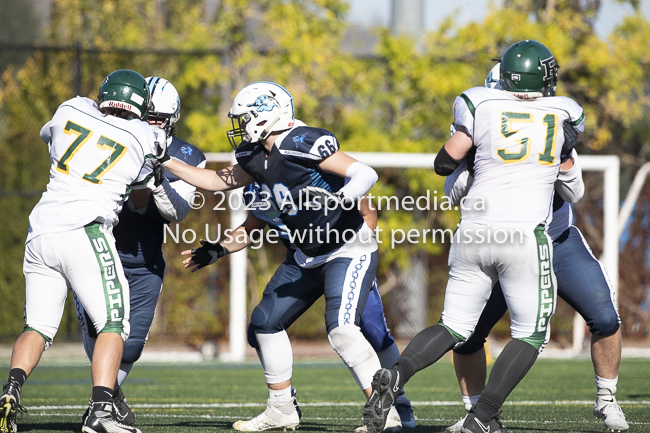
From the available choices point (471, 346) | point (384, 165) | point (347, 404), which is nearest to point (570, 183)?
point (471, 346)

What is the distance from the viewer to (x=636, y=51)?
11.3 m

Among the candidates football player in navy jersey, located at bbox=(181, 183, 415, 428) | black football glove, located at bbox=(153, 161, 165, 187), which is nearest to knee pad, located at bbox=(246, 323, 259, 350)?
football player in navy jersey, located at bbox=(181, 183, 415, 428)

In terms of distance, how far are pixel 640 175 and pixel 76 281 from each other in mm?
8731

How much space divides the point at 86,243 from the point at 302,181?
3.74ft

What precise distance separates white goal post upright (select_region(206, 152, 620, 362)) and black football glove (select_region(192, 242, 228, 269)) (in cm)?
494

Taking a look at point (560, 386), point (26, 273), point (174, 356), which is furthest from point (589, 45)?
point (26, 273)

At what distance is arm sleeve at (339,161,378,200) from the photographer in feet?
13.4

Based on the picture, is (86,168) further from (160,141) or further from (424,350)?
(424,350)

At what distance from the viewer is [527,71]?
392 cm

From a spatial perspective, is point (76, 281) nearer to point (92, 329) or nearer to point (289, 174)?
point (92, 329)

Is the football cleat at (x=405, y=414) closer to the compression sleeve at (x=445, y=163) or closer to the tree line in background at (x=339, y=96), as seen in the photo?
the compression sleeve at (x=445, y=163)

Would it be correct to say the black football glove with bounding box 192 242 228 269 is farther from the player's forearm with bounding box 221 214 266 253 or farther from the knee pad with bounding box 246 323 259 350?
the knee pad with bounding box 246 323 259 350

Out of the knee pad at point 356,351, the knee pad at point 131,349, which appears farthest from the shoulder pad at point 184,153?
the knee pad at point 356,351

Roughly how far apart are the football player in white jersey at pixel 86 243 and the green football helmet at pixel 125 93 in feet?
0.38
